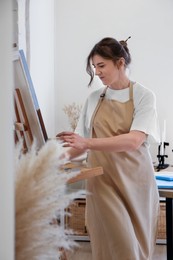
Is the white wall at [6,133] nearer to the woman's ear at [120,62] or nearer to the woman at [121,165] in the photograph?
the woman at [121,165]

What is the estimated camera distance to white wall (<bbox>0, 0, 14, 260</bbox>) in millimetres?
580

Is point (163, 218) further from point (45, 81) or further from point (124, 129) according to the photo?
point (124, 129)

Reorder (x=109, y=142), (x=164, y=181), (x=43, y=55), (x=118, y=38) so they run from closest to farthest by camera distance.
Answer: (x=109, y=142) → (x=164, y=181) → (x=43, y=55) → (x=118, y=38)

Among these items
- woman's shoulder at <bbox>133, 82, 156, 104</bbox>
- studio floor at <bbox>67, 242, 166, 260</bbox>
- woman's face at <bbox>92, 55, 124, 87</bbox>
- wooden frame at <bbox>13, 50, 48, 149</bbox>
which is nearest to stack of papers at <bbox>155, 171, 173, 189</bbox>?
woman's shoulder at <bbox>133, 82, 156, 104</bbox>

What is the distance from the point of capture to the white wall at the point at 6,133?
58cm

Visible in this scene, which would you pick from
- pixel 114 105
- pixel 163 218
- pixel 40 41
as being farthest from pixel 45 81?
pixel 114 105

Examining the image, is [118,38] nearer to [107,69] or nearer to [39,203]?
[107,69]

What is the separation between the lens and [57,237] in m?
0.68

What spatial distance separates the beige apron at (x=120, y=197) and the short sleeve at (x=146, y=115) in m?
0.05

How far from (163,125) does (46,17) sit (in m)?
1.54

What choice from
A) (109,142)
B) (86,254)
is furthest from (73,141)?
(86,254)

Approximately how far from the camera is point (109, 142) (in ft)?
5.08

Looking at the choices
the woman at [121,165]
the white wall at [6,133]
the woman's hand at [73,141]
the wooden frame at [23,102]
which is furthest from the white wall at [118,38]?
the white wall at [6,133]

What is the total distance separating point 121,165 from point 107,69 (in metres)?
0.44
